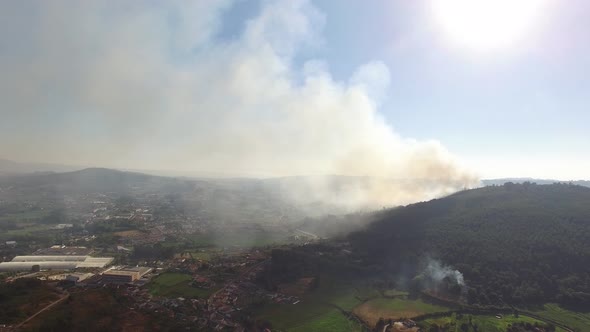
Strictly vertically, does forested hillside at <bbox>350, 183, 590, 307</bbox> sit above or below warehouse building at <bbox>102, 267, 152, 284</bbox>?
above

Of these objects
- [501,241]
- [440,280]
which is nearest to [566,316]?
[440,280]

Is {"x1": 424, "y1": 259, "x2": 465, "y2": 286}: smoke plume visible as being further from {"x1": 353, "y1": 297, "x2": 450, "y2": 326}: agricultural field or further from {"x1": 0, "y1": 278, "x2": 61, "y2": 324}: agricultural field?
{"x1": 0, "y1": 278, "x2": 61, "y2": 324}: agricultural field

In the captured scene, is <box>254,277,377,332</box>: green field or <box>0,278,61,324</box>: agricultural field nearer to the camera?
<box>0,278,61,324</box>: agricultural field

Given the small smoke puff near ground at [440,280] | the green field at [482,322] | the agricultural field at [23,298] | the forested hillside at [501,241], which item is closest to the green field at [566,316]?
the forested hillside at [501,241]

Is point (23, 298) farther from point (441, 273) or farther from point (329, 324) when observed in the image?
point (441, 273)

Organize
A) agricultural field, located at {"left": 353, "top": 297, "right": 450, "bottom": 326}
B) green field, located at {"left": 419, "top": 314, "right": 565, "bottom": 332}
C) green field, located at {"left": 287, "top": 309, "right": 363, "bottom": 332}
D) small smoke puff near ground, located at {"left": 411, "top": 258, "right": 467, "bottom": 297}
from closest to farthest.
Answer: green field, located at {"left": 287, "top": 309, "right": 363, "bottom": 332}, green field, located at {"left": 419, "top": 314, "right": 565, "bottom": 332}, agricultural field, located at {"left": 353, "top": 297, "right": 450, "bottom": 326}, small smoke puff near ground, located at {"left": 411, "top": 258, "right": 467, "bottom": 297}

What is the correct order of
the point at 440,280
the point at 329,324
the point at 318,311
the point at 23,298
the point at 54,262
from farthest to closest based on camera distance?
the point at 54,262
the point at 440,280
the point at 318,311
the point at 329,324
the point at 23,298

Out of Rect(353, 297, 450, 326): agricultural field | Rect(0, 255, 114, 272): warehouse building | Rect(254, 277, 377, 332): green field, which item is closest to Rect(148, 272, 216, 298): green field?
Rect(254, 277, 377, 332): green field

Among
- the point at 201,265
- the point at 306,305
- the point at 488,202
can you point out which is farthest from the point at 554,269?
the point at 201,265
